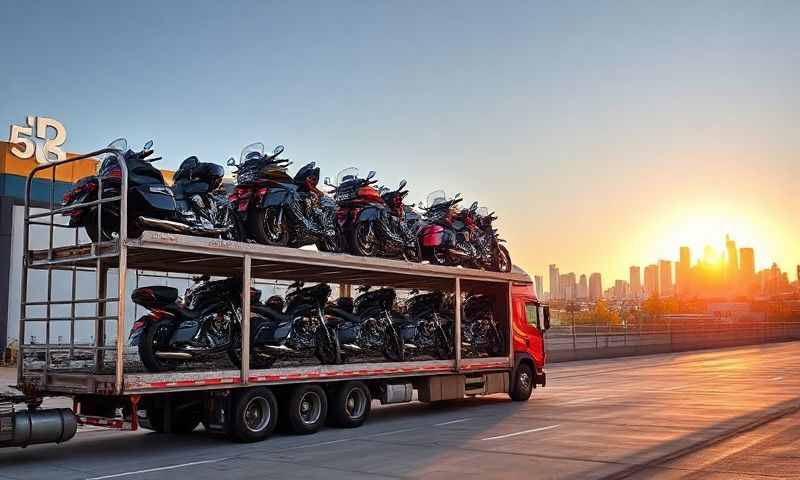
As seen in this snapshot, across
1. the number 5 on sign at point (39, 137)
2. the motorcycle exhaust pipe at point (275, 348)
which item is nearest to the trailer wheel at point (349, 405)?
the motorcycle exhaust pipe at point (275, 348)

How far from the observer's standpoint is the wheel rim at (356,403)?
45.5ft

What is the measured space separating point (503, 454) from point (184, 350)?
455 cm

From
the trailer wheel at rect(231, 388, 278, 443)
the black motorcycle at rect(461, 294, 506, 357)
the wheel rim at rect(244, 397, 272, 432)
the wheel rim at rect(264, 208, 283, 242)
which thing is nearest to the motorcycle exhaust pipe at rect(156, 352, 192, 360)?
the trailer wheel at rect(231, 388, 278, 443)

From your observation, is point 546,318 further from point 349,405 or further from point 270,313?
point 270,313

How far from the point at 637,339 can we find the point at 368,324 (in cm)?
3143

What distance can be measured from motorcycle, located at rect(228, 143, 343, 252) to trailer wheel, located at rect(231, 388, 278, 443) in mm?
2384

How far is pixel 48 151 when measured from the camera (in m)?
30.8

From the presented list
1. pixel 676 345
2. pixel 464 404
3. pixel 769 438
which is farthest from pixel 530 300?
pixel 676 345

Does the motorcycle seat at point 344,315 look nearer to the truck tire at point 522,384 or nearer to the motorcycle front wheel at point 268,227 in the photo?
the motorcycle front wheel at point 268,227

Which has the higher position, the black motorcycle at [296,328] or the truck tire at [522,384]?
the black motorcycle at [296,328]

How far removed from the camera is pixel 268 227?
13.2 metres

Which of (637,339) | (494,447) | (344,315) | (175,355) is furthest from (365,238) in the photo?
(637,339)

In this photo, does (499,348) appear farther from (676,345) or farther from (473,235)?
(676,345)

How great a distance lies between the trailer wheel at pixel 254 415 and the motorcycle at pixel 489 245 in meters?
6.79
